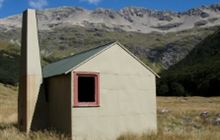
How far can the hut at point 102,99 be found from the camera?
50.3 ft

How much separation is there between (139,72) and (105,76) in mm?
1665

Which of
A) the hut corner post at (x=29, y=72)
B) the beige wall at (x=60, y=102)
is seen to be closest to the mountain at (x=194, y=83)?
the beige wall at (x=60, y=102)

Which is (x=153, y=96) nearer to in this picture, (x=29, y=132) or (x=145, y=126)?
(x=145, y=126)

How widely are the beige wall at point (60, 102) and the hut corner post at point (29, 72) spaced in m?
0.66

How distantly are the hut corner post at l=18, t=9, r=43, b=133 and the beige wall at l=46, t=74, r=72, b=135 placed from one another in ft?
2.17

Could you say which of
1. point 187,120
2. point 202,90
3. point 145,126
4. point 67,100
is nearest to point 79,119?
point 67,100

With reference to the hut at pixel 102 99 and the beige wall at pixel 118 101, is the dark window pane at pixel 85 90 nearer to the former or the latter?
the hut at pixel 102 99

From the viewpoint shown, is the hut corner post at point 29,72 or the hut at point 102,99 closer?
the hut at point 102,99

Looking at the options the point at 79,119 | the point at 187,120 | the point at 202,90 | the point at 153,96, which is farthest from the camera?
the point at 202,90

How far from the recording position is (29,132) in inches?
649

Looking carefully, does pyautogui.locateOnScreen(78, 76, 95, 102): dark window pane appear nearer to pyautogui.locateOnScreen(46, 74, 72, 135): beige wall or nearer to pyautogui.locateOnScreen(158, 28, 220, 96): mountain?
pyautogui.locateOnScreen(46, 74, 72, 135): beige wall

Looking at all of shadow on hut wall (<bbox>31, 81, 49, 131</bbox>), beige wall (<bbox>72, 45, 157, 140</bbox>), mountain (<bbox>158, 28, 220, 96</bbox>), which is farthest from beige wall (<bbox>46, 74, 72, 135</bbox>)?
mountain (<bbox>158, 28, 220, 96</bbox>)

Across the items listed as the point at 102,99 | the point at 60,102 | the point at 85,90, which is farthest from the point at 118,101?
the point at 85,90

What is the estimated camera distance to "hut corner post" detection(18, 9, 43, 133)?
1684cm
